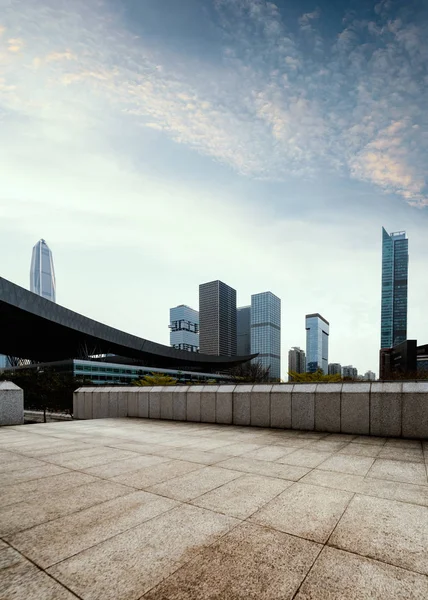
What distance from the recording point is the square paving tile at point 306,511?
3.26m

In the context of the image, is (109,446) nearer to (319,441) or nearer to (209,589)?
(319,441)

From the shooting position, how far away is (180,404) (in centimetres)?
1160

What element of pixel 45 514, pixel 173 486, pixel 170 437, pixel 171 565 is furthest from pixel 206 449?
pixel 171 565

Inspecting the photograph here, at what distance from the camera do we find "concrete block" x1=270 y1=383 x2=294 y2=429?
9.27 meters

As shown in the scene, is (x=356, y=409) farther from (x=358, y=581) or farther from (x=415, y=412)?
(x=358, y=581)

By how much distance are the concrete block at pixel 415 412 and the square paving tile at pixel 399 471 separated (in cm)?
236

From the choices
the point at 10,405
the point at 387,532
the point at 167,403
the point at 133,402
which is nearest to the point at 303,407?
the point at 167,403

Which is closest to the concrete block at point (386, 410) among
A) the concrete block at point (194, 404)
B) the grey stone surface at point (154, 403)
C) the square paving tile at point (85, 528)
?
the concrete block at point (194, 404)

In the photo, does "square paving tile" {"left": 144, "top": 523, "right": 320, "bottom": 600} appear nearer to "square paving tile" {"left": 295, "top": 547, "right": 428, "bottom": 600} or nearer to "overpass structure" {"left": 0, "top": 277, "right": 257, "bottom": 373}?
"square paving tile" {"left": 295, "top": 547, "right": 428, "bottom": 600}

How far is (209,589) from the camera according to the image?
2375mm

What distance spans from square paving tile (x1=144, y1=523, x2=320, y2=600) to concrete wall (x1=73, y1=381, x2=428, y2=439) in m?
5.89

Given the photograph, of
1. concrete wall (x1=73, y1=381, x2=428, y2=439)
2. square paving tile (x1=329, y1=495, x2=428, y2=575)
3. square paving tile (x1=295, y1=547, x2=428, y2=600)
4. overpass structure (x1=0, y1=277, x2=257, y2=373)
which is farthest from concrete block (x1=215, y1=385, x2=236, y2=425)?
overpass structure (x1=0, y1=277, x2=257, y2=373)

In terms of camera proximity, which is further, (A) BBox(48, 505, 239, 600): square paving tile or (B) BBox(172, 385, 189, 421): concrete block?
(B) BBox(172, 385, 189, 421): concrete block

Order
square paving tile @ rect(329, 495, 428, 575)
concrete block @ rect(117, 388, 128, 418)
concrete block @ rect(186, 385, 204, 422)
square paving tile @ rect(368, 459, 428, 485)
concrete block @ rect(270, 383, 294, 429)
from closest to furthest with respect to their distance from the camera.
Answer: square paving tile @ rect(329, 495, 428, 575) → square paving tile @ rect(368, 459, 428, 485) → concrete block @ rect(270, 383, 294, 429) → concrete block @ rect(186, 385, 204, 422) → concrete block @ rect(117, 388, 128, 418)
